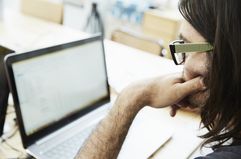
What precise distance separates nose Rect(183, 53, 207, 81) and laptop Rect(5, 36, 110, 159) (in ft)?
1.39

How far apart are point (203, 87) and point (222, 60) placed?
0.53ft

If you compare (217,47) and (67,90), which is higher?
(217,47)

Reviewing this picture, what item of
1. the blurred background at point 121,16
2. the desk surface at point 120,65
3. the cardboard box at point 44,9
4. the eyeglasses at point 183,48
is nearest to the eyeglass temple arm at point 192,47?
the eyeglasses at point 183,48

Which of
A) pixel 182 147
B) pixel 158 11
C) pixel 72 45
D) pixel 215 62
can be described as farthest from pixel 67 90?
pixel 158 11

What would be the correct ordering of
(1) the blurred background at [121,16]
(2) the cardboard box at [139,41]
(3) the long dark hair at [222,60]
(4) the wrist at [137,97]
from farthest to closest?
(1) the blurred background at [121,16], (2) the cardboard box at [139,41], (4) the wrist at [137,97], (3) the long dark hair at [222,60]

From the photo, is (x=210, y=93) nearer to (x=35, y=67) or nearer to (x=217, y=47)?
(x=217, y=47)

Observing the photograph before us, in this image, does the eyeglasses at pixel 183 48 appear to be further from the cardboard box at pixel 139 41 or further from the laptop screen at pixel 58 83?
the cardboard box at pixel 139 41

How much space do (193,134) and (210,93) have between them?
17.2 inches

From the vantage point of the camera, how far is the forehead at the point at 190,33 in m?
0.85

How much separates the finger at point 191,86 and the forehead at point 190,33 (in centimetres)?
13

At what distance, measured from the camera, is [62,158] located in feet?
3.42

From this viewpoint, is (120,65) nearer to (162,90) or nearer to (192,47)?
(162,90)

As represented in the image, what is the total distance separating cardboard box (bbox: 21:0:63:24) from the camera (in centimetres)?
267

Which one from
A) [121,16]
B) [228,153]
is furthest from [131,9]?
[228,153]
